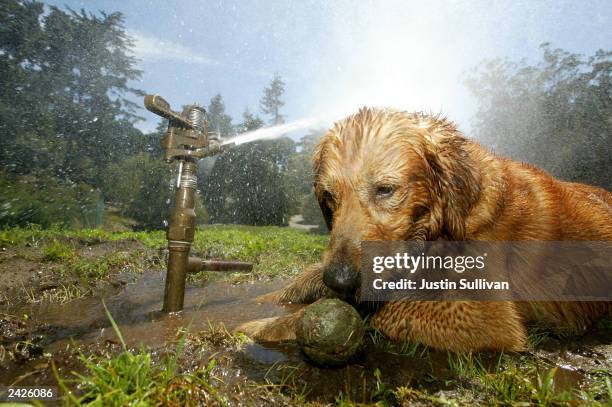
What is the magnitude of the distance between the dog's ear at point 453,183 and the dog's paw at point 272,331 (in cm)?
127

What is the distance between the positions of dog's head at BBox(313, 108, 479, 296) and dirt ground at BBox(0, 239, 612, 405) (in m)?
0.74

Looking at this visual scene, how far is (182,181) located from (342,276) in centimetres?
165

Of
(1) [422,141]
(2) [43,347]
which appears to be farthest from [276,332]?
(1) [422,141]

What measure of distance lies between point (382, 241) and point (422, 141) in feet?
2.63

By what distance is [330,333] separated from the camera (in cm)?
181

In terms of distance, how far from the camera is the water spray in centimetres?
273

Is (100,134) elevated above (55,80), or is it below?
below

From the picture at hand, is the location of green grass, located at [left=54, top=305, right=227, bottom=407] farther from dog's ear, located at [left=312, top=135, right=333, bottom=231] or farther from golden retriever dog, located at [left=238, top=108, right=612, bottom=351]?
dog's ear, located at [left=312, top=135, right=333, bottom=231]

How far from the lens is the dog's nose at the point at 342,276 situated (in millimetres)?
1854

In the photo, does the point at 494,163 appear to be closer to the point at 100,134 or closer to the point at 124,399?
the point at 124,399

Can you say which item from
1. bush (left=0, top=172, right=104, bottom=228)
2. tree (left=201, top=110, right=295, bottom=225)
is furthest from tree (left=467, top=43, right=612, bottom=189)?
bush (left=0, top=172, right=104, bottom=228)

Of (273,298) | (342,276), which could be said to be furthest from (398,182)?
(273,298)

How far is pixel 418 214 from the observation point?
2.30 metres

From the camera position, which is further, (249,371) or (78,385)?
(249,371)
